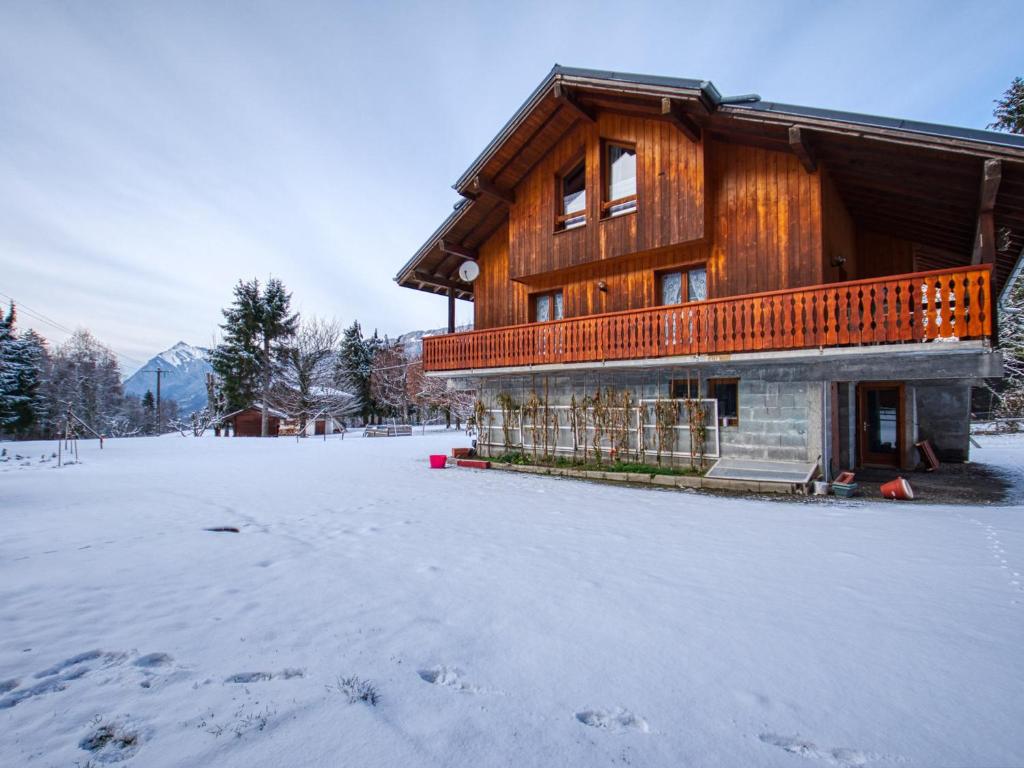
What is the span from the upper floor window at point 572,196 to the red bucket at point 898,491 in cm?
952

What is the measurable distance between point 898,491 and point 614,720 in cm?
897

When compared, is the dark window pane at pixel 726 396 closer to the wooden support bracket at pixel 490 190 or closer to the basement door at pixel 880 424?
the basement door at pixel 880 424

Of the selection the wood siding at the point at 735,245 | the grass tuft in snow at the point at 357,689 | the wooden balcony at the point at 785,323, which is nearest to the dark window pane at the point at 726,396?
the wooden balcony at the point at 785,323

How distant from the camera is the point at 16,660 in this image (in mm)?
2846

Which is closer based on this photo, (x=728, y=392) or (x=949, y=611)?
(x=949, y=611)

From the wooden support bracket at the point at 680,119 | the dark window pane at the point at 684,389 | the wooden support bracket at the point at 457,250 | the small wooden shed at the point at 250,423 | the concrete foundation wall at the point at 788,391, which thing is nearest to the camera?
the concrete foundation wall at the point at 788,391

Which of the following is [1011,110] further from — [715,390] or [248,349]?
[248,349]

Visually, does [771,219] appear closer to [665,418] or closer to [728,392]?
[728,392]

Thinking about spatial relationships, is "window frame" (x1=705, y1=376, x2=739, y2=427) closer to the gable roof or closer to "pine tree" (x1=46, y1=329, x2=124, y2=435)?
the gable roof

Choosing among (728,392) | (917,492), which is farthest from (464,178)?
(917,492)

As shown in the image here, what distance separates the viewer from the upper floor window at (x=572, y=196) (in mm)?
13586

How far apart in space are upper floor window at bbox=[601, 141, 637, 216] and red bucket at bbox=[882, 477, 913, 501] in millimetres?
8386

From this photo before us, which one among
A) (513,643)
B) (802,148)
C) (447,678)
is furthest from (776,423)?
(447,678)

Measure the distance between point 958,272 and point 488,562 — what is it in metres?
9.22
